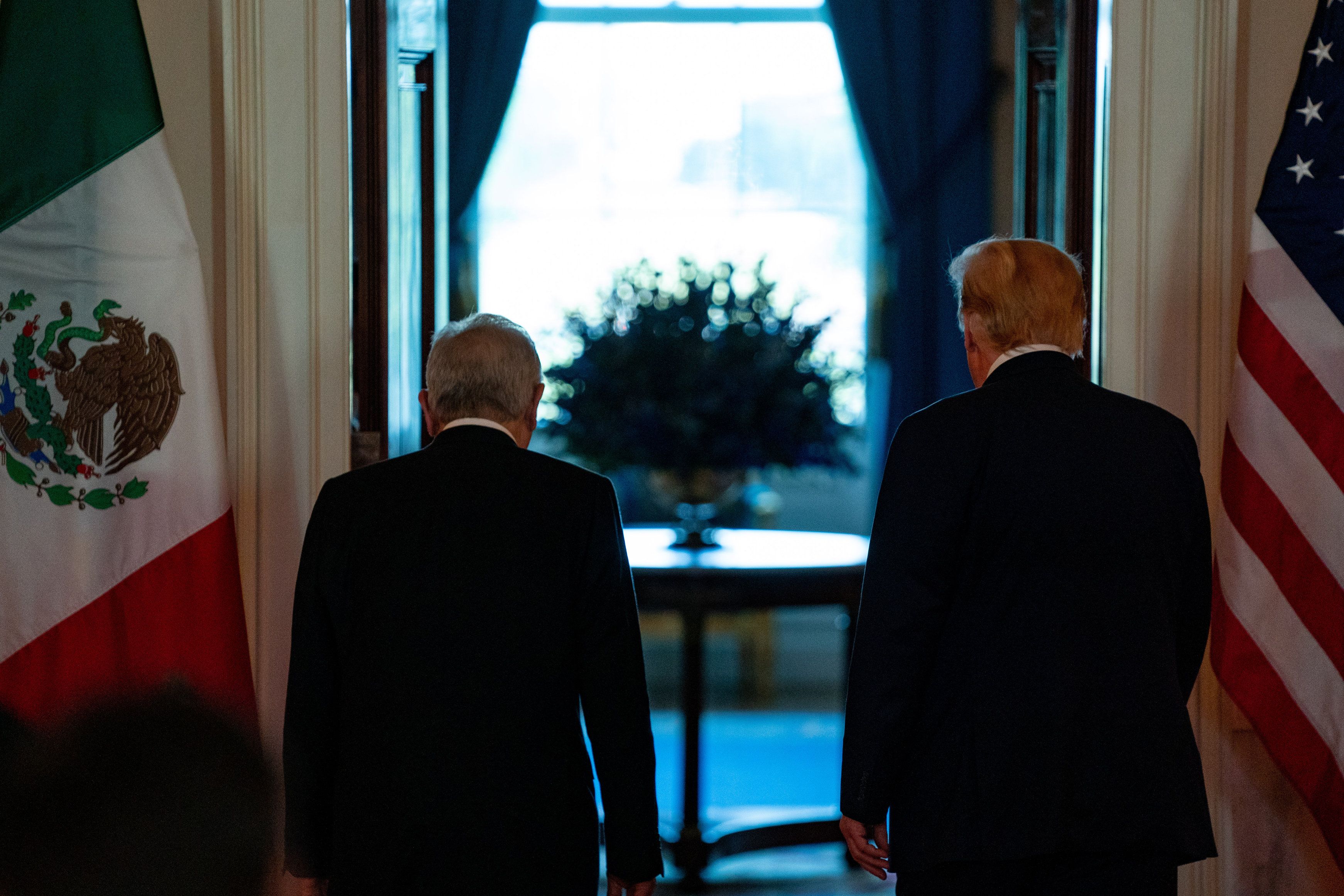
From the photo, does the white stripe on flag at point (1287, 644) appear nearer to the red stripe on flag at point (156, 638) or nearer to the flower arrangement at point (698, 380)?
the flower arrangement at point (698, 380)

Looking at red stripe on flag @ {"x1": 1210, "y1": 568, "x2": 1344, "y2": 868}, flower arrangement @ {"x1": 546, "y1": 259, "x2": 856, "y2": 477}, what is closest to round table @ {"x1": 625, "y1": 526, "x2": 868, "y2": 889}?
flower arrangement @ {"x1": 546, "y1": 259, "x2": 856, "y2": 477}

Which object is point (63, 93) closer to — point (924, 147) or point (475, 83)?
point (475, 83)

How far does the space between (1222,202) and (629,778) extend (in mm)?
1612

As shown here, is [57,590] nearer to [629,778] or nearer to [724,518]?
[629,778]

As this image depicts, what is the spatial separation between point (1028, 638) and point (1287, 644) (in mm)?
930

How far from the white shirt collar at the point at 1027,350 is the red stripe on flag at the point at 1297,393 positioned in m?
0.77

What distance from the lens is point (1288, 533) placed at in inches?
84.3

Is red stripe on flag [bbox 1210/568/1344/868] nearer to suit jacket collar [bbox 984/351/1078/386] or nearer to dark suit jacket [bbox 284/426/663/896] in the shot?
suit jacket collar [bbox 984/351/1078/386]

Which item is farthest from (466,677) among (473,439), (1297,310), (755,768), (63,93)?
(755,768)

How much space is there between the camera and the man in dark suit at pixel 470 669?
1511mm

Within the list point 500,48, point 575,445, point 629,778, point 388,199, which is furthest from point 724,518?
point 629,778

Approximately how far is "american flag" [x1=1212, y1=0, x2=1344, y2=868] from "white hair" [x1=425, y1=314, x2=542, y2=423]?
1.35 meters

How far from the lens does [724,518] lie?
198 inches

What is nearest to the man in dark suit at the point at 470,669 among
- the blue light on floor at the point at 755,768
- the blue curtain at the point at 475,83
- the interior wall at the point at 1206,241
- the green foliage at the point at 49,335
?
the green foliage at the point at 49,335
